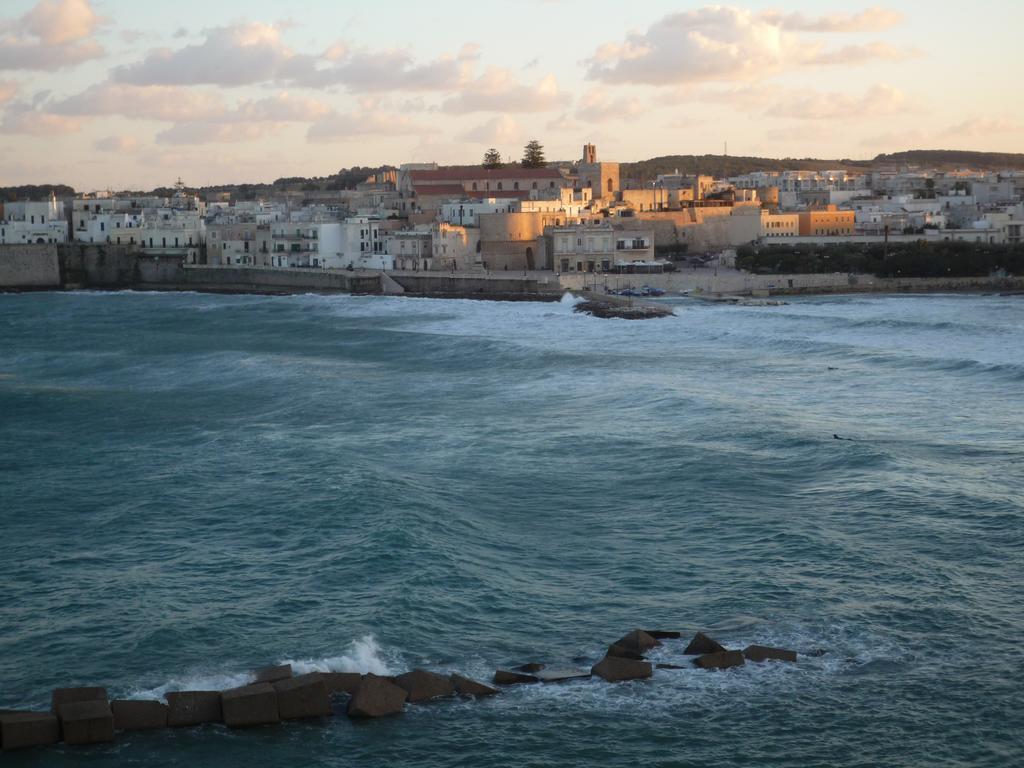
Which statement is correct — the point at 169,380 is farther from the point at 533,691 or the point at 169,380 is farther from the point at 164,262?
the point at 164,262

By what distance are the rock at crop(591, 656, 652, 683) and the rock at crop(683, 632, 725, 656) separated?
0.59 meters

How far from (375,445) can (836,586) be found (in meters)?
9.08

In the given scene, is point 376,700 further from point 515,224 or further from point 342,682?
point 515,224

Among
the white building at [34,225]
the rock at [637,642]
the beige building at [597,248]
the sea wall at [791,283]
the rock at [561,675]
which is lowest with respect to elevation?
the rock at [561,675]

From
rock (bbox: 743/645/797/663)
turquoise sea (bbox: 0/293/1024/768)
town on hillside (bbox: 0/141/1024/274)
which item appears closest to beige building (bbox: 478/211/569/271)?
town on hillside (bbox: 0/141/1024/274)

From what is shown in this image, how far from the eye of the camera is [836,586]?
1320 centimetres

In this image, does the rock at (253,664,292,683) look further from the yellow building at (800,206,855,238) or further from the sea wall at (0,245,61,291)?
the yellow building at (800,206,855,238)

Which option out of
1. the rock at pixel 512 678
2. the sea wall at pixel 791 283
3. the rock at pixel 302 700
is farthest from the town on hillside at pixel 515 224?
the rock at pixel 302 700

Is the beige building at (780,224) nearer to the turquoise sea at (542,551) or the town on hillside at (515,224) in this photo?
the town on hillside at (515,224)

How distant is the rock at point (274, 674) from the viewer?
10.9m

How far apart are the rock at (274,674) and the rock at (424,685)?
2.91 ft

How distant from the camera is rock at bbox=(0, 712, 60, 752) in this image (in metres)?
9.93

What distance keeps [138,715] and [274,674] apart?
3.74ft

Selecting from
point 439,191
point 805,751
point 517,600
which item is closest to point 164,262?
point 439,191
